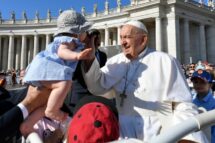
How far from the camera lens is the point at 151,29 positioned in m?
43.1

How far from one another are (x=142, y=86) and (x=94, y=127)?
147 centimetres

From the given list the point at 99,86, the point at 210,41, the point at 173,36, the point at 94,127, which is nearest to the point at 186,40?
the point at 173,36

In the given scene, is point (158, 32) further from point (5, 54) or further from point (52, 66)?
point (52, 66)

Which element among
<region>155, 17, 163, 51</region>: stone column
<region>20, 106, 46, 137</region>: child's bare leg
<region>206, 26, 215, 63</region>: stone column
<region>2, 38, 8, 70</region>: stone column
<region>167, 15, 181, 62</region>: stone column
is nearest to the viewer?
<region>20, 106, 46, 137</region>: child's bare leg

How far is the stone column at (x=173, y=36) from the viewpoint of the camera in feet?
125

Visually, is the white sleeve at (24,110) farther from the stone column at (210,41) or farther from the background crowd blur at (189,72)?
the stone column at (210,41)

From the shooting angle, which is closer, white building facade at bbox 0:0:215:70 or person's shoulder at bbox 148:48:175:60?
person's shoulder at bbox 148:48:175:60

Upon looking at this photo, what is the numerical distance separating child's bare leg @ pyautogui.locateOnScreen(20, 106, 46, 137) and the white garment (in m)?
0.54

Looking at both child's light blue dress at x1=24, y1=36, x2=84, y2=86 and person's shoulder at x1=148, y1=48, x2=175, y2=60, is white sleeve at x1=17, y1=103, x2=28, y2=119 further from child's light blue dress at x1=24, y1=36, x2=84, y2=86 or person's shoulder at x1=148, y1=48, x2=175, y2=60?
person's shoulder at x1=148, y1=48, x2=175, y2=60

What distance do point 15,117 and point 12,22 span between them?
52.9 m

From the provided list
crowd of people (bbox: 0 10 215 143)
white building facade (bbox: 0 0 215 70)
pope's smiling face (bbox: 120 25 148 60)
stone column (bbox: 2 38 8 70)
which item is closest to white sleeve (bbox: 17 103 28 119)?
crowd of people (bbox: 0 10 215 143)

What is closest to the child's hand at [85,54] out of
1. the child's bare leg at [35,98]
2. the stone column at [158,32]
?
the child's bare leg at [35,98]

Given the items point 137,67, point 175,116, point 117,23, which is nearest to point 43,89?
point 137,67

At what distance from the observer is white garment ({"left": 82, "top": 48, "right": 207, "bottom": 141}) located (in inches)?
118
